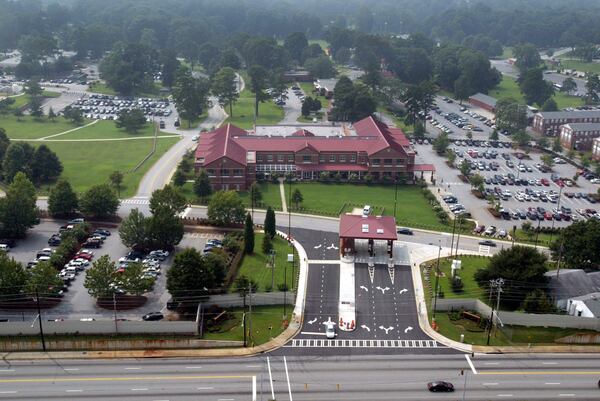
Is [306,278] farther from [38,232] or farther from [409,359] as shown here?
[38,232]

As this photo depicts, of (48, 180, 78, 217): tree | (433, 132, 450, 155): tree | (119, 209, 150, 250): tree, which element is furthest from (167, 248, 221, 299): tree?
(433, 132, 450, 155): tree

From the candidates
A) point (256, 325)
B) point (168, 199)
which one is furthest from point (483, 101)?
point (256, 325)

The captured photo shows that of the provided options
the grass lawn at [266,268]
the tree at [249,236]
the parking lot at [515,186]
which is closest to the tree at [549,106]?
the parking lot at [515,186]

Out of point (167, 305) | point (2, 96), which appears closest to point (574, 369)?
point (167, 305)

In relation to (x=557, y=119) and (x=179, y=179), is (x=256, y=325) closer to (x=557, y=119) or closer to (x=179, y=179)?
(x=179, y=179)

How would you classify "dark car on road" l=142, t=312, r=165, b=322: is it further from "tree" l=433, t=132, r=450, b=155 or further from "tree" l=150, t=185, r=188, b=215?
"tree" l=433, t=132, r=450, b=155
